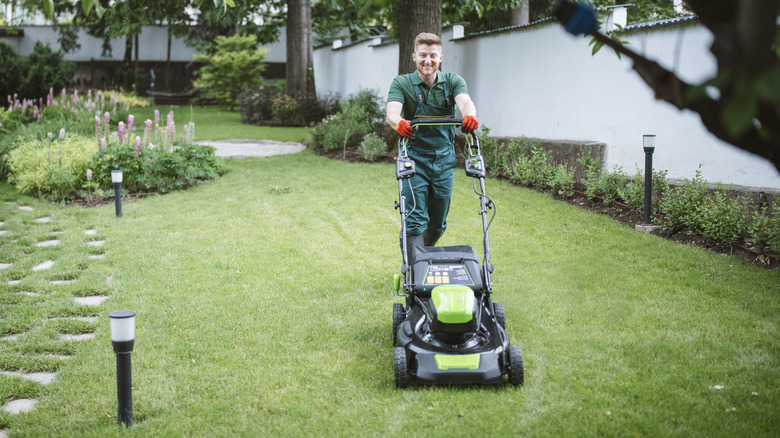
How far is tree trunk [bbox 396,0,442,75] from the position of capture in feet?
36.4

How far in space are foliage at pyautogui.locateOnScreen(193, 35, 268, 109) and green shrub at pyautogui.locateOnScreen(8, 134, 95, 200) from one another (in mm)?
17173

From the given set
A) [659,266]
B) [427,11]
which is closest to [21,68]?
[427,11]

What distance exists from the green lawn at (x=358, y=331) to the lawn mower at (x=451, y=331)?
123 millimetres

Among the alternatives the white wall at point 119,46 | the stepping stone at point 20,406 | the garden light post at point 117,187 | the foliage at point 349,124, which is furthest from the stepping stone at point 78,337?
the white wall at point 119,46

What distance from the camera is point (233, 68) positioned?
2750 centimetres

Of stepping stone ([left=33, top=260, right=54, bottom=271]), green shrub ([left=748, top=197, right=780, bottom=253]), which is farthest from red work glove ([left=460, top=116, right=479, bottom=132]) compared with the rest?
stepping stone ([left=33, top=260, right=54, bottom=271])

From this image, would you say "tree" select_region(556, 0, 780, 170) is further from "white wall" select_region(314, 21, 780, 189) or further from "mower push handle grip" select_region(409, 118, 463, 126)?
"white wall" select_region(314, 21, 780, 189)

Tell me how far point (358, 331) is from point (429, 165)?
1225 millimetres

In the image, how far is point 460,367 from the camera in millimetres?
3459

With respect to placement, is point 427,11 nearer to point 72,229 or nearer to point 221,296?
point 72,229

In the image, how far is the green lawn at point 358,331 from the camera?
10.8 ft

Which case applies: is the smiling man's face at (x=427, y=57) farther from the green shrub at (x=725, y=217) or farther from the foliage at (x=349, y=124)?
the foliage at (x=349, y=124)

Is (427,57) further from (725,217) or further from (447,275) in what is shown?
(725,217)

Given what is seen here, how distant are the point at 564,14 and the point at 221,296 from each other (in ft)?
12.9
